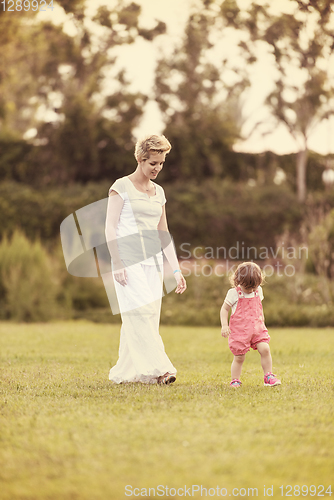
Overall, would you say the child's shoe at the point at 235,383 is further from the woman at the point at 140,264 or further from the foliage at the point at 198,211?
the foliage at the point at 198,211

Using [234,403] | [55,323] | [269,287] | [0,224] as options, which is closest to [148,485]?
[234,403]

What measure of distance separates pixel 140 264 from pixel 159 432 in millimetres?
2039

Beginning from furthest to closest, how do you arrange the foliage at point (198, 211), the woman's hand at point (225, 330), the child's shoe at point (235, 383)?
the foliage at point (198, 211) → the child's shoe at point (235, 383) → the woman's hand at point (225, 330)

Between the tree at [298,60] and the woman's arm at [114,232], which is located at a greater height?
the tree at [298,60]

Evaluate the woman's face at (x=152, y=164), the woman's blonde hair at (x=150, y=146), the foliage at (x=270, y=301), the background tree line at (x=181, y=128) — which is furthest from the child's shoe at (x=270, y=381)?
the background tree line at (x=181, y=128)

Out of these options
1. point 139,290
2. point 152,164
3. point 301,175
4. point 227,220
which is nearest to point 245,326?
point 139,290

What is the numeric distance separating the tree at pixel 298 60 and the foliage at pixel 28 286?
9063mm

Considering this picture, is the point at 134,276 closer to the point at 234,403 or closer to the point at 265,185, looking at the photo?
the point at 234,403

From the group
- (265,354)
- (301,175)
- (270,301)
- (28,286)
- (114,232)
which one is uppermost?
(301,175)

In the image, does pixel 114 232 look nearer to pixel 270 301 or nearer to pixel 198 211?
pixel 270 301

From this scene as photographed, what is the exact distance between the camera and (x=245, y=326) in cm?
480

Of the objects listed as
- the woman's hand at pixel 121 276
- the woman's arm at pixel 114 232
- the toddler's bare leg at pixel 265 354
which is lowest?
the toddler's bare leg at pixel 265 354

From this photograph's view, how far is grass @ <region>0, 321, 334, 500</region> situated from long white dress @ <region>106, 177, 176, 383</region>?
20cm

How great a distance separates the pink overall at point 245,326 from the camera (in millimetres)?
4773
